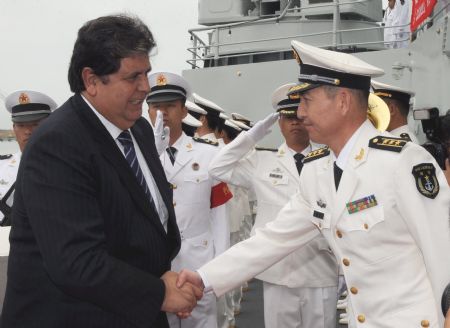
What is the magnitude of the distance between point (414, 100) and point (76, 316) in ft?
18.2

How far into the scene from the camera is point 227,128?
7.82 metres

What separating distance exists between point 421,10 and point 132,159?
5.03 meters

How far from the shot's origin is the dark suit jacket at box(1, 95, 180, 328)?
1.84 metres

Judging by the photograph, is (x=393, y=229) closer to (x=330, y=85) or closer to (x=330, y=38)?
(x=330, y=85)

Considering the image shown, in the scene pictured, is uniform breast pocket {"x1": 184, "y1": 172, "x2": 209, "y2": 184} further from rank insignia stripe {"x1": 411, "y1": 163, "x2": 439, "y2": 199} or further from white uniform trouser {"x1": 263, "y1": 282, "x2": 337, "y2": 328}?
rank insignia stripe {"x1": 411, "y1": 163, "x2": 439, "y2": 199}

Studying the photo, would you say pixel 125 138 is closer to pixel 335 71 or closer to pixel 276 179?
pixel 335 71

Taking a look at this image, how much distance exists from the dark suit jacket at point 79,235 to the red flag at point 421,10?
15.5ft

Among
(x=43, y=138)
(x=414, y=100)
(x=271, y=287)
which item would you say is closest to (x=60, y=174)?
(x=43, y=138)

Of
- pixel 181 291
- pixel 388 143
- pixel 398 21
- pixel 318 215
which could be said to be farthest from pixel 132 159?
pixel 398 21

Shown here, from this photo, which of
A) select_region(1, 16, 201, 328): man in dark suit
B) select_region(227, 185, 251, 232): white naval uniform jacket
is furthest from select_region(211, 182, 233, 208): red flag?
select_region(227, 185, 251, 232): white naval uniform jacket

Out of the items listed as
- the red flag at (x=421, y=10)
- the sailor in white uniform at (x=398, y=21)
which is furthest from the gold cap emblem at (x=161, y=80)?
the sailor in white uniform at (x=398, y=21)

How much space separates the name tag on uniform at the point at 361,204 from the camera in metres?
2.26

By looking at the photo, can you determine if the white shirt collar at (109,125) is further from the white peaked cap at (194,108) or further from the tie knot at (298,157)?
the white peaked cap at (194,108)

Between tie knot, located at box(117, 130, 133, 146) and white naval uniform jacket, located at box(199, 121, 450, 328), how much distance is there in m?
0.90
